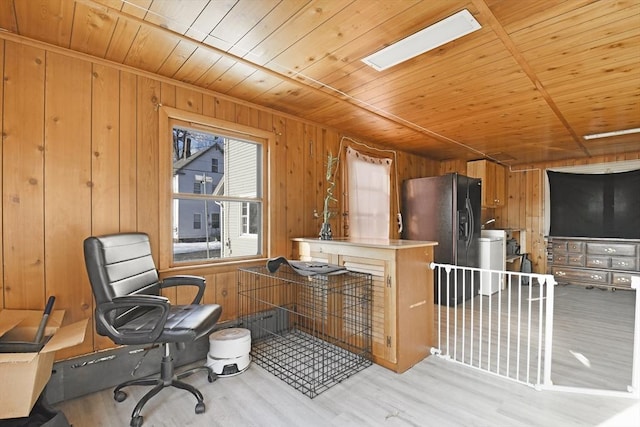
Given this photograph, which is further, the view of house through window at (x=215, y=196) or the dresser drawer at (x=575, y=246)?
the dresser drawer at (x=575, y=246)

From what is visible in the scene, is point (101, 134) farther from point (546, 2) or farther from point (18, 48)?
point (546, 2)

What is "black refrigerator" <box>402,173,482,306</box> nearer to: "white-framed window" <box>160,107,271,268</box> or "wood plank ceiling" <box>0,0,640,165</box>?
"wood plank ceiling" <box>0,0,640,165</box>

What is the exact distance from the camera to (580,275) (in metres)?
5.43

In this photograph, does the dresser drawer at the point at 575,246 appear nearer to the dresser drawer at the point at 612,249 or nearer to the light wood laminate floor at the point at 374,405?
the dresser drawer at the point at 612,249

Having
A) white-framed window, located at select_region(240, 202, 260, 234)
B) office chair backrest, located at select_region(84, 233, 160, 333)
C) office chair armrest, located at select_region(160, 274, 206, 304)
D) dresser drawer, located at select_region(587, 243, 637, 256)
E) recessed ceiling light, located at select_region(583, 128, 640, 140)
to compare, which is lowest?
dresser drawer, located at select_region(587, 243, 637, 256)

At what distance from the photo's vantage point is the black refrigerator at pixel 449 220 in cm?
428

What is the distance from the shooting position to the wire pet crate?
8.25 feet

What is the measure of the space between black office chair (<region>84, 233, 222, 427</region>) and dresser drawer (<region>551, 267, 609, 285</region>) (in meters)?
6.13

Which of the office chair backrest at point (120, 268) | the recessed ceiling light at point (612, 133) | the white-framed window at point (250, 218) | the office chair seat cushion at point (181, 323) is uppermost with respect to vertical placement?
the recessed ceiling light at point (612, 133)

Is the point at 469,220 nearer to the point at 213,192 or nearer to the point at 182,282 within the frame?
the point at 213,192

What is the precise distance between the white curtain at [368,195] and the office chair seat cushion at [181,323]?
229 centimetres

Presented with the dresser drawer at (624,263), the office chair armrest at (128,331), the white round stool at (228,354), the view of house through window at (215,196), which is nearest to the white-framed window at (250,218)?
the view of house through window at (215,196)

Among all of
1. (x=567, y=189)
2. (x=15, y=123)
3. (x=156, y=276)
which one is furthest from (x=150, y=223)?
(x=567, y=189)

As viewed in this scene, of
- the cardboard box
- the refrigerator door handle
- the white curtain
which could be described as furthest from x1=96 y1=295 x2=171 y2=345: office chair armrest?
the refrigerator door handle
